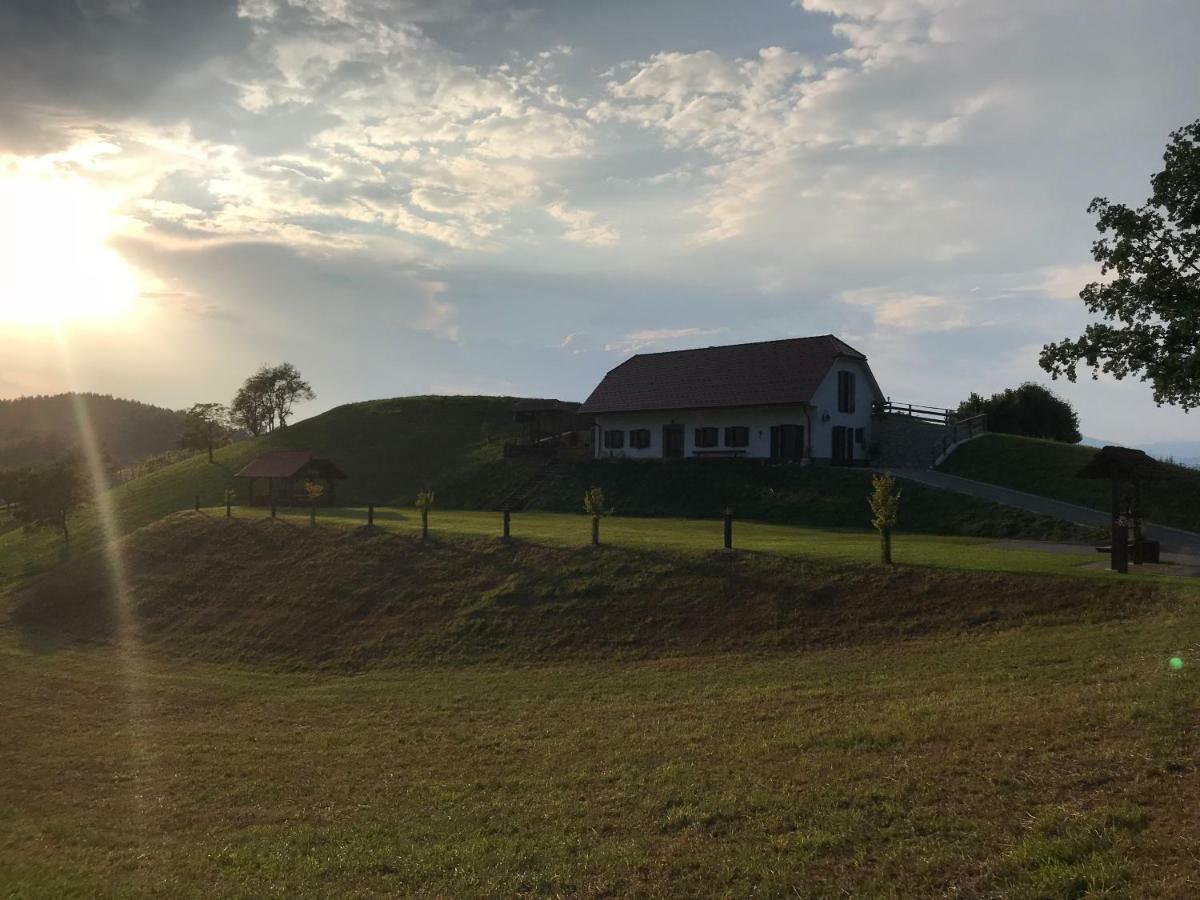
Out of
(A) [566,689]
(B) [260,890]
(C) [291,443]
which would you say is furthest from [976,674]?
(C) [291,443]

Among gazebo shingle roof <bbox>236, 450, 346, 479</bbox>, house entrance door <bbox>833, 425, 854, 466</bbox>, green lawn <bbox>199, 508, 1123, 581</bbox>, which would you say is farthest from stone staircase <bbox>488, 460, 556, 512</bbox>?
house entrance door <bbox>833, 425, 854, 466</bbox>

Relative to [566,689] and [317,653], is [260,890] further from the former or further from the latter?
[317,653]

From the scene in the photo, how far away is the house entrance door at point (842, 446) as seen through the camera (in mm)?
46531

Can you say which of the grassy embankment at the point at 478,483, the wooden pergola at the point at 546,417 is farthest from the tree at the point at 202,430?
the wooden pergola at the point at 546,417

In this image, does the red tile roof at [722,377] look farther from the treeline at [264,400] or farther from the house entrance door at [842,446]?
the treeline at [264,400]

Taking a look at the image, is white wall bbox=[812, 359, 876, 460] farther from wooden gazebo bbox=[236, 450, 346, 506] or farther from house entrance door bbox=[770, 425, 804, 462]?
wooden gazebo bbox=[236, 450, 346, 506]

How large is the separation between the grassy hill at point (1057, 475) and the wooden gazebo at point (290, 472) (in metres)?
36.9

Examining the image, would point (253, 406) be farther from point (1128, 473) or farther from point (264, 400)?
point (1128, 473)

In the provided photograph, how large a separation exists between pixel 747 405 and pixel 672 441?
6.10m

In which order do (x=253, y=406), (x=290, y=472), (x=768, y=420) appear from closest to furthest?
(x=768, y=420), (x=290, y=472), (x=253, y=406)

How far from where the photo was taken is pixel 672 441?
50969 mm

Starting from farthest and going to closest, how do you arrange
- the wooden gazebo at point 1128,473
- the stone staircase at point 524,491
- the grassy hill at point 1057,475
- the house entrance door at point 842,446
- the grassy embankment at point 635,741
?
1. the stone staircase at point 524,491
2. the house entrance door at point 842,446
3. the grassy hill at point 1057,475
4. the wooden gazebo at point 1128,473
5. the grassy embankment at point 635,741

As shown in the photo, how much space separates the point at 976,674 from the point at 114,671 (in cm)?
2481

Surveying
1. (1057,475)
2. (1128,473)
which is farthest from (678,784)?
(1057,475)
